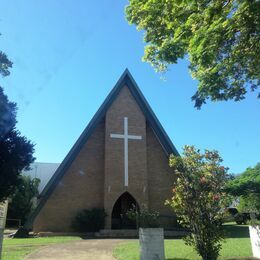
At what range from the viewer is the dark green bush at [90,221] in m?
26.3

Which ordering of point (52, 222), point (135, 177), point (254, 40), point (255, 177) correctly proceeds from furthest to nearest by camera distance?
point (255, 177), point (135, 177), point (52, 222), point (254, 40)

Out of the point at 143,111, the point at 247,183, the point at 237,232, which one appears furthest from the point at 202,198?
the point at 247,183

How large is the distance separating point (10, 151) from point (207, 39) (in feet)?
24.7

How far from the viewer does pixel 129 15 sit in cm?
1127

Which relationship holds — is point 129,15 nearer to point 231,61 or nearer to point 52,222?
point 231,61

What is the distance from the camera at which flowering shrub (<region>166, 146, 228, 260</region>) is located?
1135 cm

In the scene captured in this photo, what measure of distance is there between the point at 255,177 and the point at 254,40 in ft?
88.6

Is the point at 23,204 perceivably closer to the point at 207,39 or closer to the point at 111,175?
the point at 111,175

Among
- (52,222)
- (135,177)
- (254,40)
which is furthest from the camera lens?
(135,177)

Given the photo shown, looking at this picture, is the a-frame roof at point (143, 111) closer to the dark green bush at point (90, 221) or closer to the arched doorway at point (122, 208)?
the dark green bush at point (90, 221)

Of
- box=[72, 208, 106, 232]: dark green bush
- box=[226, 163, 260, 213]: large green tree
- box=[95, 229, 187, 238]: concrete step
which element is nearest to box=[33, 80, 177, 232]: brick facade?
box=[72, 208, 106, 232]: dark green bush

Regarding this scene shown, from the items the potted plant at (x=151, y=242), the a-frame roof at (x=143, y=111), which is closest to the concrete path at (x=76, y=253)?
the potted plant at (x=151, y=242)

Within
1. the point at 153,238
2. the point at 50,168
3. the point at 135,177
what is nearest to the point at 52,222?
the point at 135,177

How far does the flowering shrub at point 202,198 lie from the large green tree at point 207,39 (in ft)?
8.36
